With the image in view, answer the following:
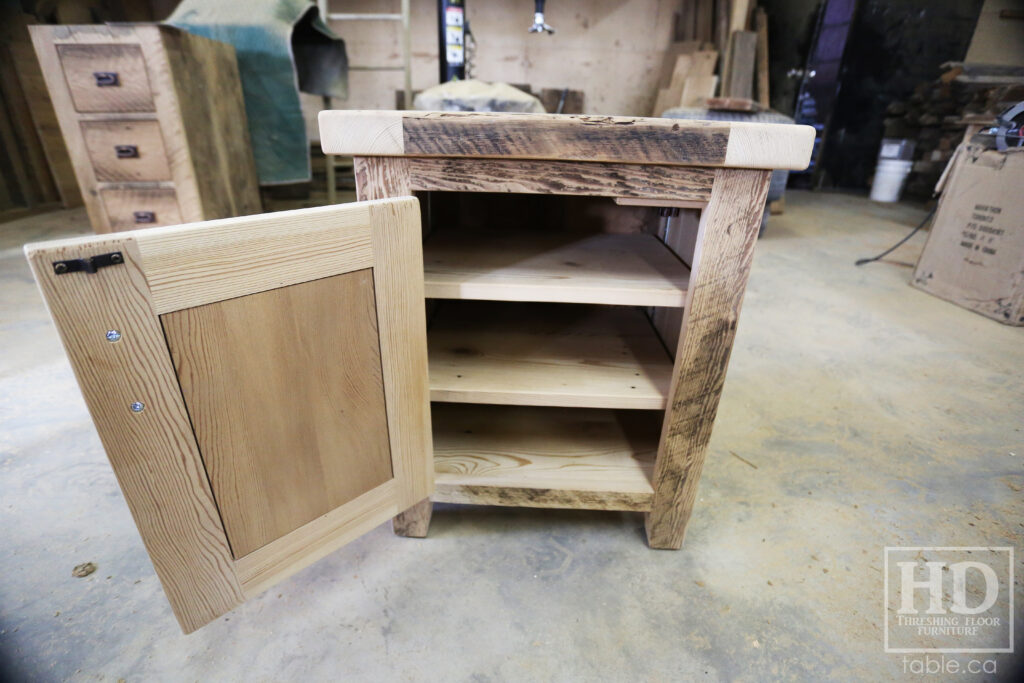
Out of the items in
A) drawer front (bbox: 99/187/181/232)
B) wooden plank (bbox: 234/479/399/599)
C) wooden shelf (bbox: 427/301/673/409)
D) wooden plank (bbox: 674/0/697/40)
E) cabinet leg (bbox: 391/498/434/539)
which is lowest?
cabinet leg (bbox: 391/498/434/539)

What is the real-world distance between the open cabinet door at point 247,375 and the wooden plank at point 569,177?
0.37 feet

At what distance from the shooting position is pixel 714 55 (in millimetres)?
3855

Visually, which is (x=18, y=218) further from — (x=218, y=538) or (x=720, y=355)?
(x=720, y=355)

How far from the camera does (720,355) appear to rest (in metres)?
0.84

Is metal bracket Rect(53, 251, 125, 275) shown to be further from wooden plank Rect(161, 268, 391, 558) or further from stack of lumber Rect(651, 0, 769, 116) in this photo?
stack of lumber Rect(651, 0, 769, 116)

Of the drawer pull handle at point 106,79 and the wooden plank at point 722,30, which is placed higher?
the wooden plank at point 722,30

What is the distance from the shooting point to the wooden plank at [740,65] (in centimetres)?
375

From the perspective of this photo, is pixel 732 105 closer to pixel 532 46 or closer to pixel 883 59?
pixel 532 46

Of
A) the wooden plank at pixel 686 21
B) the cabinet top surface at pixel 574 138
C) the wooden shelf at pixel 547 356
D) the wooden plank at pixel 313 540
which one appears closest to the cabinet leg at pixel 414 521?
the wooden plank at pixel 313 540

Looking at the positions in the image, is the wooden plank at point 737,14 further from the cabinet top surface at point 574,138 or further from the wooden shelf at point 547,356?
the cabinet top surface at point 574,138

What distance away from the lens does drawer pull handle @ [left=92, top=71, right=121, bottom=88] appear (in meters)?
1.87

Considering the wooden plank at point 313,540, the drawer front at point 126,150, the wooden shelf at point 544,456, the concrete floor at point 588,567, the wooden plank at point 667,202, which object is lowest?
the concrete floor at point 588,567

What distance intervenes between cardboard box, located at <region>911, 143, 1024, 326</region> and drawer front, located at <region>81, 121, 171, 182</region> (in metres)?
3.53

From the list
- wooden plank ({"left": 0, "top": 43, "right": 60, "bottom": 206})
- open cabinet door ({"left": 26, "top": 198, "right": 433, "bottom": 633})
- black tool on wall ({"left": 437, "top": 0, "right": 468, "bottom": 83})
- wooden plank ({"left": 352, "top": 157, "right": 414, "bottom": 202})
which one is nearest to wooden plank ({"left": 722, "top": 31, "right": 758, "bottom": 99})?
black tool on wall ({"left": 437, "top": 0, "right": 468, "bottom": 83})
